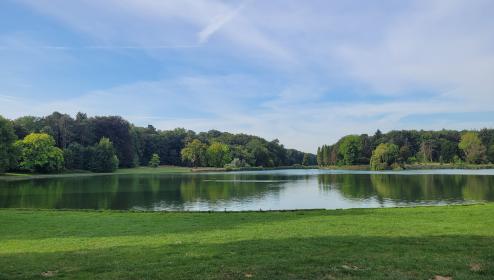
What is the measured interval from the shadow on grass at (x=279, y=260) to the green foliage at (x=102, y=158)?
331ft

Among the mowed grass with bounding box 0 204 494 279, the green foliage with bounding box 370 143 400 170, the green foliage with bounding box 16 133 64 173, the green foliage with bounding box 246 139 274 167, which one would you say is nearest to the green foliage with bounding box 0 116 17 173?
the green foliage with bounding box 16 133 64 173

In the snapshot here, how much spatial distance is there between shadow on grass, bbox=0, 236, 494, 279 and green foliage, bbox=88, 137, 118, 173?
331ft

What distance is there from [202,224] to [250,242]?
5655 millimetres

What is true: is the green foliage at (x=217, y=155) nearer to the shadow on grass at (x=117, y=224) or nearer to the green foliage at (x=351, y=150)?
the green foliage at (x=351, y=150)

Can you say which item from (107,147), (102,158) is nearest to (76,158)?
(102,158)

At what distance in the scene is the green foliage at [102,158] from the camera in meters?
106

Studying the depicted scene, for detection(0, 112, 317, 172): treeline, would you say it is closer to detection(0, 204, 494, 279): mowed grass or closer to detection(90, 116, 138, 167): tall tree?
detection(90, 116, 138, 167): tall tree

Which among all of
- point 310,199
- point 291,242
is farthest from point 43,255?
point 310,199

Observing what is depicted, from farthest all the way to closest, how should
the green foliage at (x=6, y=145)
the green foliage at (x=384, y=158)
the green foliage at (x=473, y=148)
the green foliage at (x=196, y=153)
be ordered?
the green foliage at (x=473, y=148)
the green foliage at (x=196, y=153)
the green foliage at (x=384, y=158)
the green foliage at (x=6, y=145)

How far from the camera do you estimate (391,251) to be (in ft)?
32.5

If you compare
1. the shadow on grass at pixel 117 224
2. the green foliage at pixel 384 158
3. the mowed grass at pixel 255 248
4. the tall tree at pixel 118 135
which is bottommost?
the shadow on grass at pixel 117 224

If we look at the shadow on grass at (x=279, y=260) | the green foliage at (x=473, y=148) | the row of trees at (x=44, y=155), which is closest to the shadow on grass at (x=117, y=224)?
the shadow on grass at (x=279, y=260)

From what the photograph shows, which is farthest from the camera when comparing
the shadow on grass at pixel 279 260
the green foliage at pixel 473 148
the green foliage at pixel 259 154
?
the green foliage at pixel 259 154

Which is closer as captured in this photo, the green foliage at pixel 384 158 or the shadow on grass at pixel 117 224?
the shadow on grass at pixel 117 224
